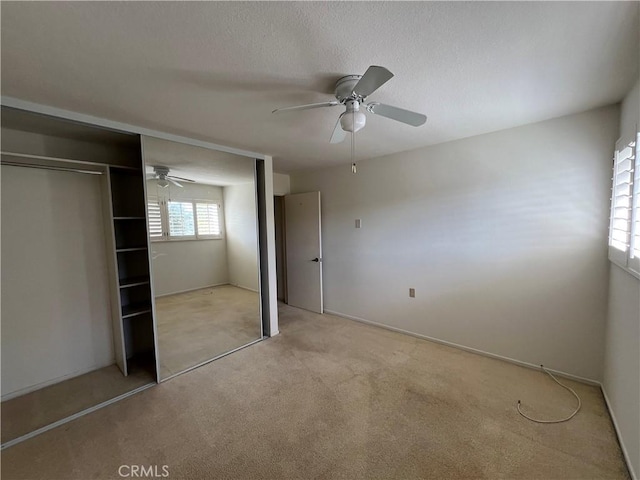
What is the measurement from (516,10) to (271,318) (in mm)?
3384

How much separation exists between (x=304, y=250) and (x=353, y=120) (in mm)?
2920

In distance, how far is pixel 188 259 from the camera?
9.47 ft

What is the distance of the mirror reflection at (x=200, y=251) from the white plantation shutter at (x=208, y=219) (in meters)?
0.01

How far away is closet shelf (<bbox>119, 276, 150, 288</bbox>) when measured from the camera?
7.98 ft

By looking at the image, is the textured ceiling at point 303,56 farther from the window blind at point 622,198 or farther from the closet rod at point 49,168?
the closet rod at point 49,168

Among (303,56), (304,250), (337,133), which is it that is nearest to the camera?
(303,56)

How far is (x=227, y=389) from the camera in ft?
7.67

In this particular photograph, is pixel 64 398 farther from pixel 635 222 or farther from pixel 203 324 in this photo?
pixel 635 222

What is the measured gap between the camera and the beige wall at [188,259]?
251 cm

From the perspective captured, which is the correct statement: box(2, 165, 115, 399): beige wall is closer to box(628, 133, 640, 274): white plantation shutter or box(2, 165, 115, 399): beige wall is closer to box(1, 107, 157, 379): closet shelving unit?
box(1, 107, 157, 379): closet shelving unit

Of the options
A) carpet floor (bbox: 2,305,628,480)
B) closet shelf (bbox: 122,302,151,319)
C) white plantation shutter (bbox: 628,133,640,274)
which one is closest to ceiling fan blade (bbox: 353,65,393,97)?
white plantation shutter (bbox: 628,133,640,274)

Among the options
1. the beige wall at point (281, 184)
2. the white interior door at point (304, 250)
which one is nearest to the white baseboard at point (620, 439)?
the white interior door at point (304, 250)

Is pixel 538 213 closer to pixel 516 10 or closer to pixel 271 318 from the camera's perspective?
pixel 516 10

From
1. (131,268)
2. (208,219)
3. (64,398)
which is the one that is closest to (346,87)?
(208,219)
